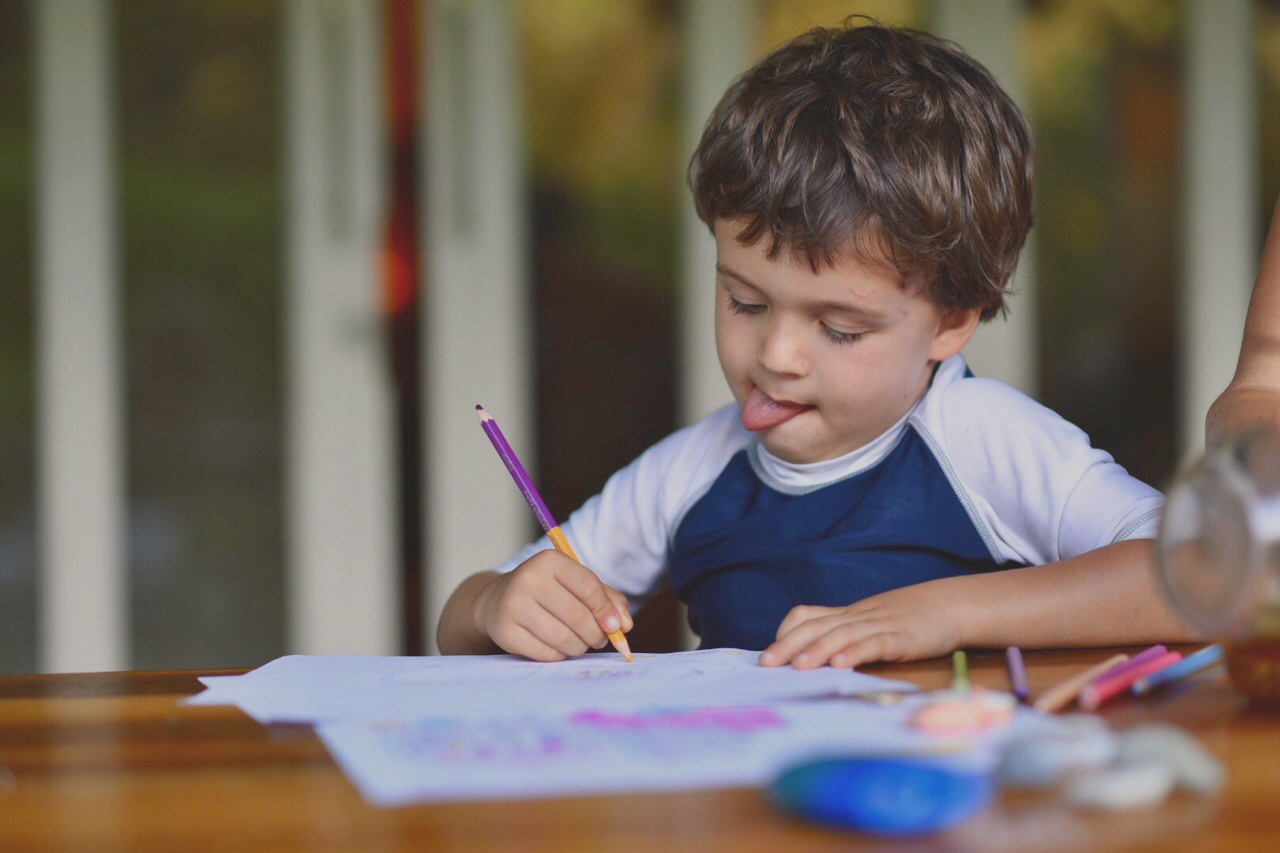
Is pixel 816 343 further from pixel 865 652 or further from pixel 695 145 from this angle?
pixel 695 145

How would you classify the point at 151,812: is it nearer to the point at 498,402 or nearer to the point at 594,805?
the point at 594,805

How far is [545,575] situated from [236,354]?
6.30 ft

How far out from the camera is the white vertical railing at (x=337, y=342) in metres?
2.56

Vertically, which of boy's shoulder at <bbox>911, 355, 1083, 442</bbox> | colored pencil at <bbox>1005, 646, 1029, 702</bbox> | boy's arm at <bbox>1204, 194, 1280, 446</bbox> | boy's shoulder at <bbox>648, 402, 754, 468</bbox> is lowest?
colored pencil at <bbox>1005, 646, 1029, 702</bbox>

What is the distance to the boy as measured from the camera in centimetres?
92

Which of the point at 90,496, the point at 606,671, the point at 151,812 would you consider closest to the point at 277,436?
the point at 90,496

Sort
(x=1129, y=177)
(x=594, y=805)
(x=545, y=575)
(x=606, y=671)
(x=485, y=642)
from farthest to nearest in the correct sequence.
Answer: (x=1129, y=177) < (x=485, y=642) < (x=545, y=575) < (x=606, y=671) < (x=594, y=805)

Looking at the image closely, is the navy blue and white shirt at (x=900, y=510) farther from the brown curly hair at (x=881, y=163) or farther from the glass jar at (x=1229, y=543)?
the glass jar at (x=1229, y=543)

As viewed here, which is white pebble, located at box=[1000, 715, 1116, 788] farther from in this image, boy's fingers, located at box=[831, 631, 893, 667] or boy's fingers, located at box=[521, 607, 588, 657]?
boy's fingers, located at box=[521, 607, 588, 657]

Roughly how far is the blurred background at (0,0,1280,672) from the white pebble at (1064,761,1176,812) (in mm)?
2191

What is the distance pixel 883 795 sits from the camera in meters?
0.43

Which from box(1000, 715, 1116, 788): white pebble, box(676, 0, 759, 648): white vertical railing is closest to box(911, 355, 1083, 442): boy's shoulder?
box(1000, 715, 1116, 788): white pebble

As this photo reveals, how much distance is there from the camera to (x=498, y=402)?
2625 millimetres

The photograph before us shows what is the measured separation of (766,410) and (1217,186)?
81.4 inches
